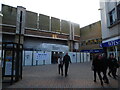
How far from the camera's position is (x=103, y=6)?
64.7 ft

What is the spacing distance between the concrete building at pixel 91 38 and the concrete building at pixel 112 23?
14133 mm

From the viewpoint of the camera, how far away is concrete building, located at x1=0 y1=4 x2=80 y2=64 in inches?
1046

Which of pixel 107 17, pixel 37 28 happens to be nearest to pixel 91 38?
pixel 37 28

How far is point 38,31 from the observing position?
3052 cm

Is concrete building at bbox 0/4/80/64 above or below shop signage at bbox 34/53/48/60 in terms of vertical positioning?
above

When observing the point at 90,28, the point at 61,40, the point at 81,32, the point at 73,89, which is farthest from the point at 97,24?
the point at 73,89

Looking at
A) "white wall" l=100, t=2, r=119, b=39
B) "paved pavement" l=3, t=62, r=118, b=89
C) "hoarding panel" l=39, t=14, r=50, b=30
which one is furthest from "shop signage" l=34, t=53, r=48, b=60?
"paved pavement" l=3, t=62, r=118, b=89

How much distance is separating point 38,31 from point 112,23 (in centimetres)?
1875

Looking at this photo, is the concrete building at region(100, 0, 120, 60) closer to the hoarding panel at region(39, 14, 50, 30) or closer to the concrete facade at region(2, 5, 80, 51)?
the concrete facade at region(2, 5, 80, 51)

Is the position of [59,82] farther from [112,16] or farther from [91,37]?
[91,37]

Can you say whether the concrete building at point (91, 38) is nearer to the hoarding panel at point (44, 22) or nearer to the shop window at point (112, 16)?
the hoarding panel at point (44, 22)

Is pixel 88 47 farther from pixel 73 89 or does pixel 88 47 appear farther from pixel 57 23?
pixel 73 89

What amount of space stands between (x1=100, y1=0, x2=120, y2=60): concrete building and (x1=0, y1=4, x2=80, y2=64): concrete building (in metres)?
11.3

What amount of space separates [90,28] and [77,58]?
49.6 ft
